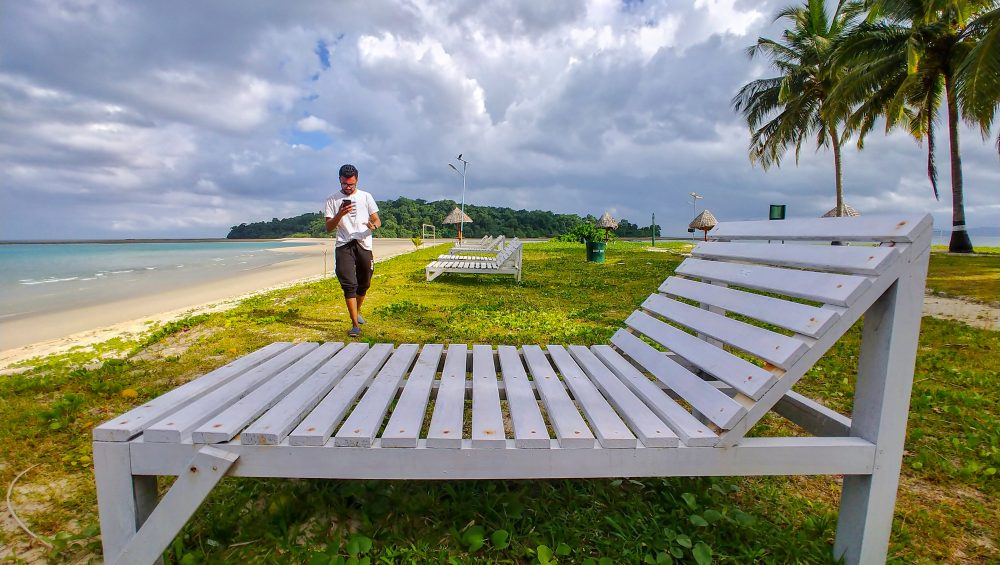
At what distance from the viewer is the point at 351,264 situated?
16.5ft

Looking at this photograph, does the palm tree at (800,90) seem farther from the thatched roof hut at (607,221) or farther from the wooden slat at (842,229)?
the wooden slat at (842,229)

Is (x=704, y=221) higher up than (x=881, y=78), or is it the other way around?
(x=881, y=78)

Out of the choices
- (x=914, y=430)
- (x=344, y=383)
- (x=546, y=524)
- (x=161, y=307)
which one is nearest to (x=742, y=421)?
(x=546, y=524)

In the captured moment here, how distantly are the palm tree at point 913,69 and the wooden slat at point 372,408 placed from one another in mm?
16982

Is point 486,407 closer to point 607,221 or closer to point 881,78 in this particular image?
point 881,78

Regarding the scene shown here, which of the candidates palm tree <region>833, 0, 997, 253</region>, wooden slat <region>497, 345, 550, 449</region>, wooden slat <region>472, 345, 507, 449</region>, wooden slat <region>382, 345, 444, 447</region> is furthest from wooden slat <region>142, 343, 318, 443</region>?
palm tree <region>833, 0, 997, 253</region>

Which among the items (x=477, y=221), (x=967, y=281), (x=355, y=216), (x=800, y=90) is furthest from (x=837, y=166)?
(x=477, y=221)

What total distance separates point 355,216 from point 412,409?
3.62 meters

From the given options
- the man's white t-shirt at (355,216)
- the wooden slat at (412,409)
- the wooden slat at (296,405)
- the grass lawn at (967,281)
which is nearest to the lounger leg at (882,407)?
the wooden slat at (412,409)

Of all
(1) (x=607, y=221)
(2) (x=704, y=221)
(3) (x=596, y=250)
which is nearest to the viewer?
(3) (x=596, y=250)

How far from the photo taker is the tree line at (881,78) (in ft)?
37.3

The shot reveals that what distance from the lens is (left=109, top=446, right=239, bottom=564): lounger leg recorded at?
137 centimetres

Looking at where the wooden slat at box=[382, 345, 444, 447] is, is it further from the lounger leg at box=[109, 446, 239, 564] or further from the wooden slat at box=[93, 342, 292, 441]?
the wooden slat at box=[93, 342, 292, 441]

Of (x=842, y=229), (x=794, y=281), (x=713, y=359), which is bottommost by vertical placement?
(x=713, y=359)
